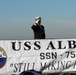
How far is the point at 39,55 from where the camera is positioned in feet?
38.6

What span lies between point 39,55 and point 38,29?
881 mm

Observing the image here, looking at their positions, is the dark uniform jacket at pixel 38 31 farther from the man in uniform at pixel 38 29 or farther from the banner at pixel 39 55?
the banner at pixel 39 55

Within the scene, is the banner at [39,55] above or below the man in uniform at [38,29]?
below

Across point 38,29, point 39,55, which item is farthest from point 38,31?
point 39,55

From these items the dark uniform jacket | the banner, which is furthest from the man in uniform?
the banner

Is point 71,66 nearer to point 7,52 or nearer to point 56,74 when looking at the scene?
point 56,74

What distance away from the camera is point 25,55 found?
1172cm

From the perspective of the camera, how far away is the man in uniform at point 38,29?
12.1m

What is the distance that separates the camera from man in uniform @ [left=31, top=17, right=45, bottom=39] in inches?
477

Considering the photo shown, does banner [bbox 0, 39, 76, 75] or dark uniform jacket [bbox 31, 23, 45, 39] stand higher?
dark uniform jacket [bbox 31, 23, 45, 39]

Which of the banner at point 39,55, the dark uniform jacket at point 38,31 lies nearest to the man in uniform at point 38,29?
the dark uniform jacket at point 38,31

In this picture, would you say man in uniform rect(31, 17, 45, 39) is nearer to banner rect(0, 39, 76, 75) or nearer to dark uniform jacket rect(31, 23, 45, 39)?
dark uniform jacket rect(31, 23, 45, 39)

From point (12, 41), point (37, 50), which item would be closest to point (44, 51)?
point (37, 50)

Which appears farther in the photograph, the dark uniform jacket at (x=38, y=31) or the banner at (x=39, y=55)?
the dark uniform jacket at (x=38, y=31)
